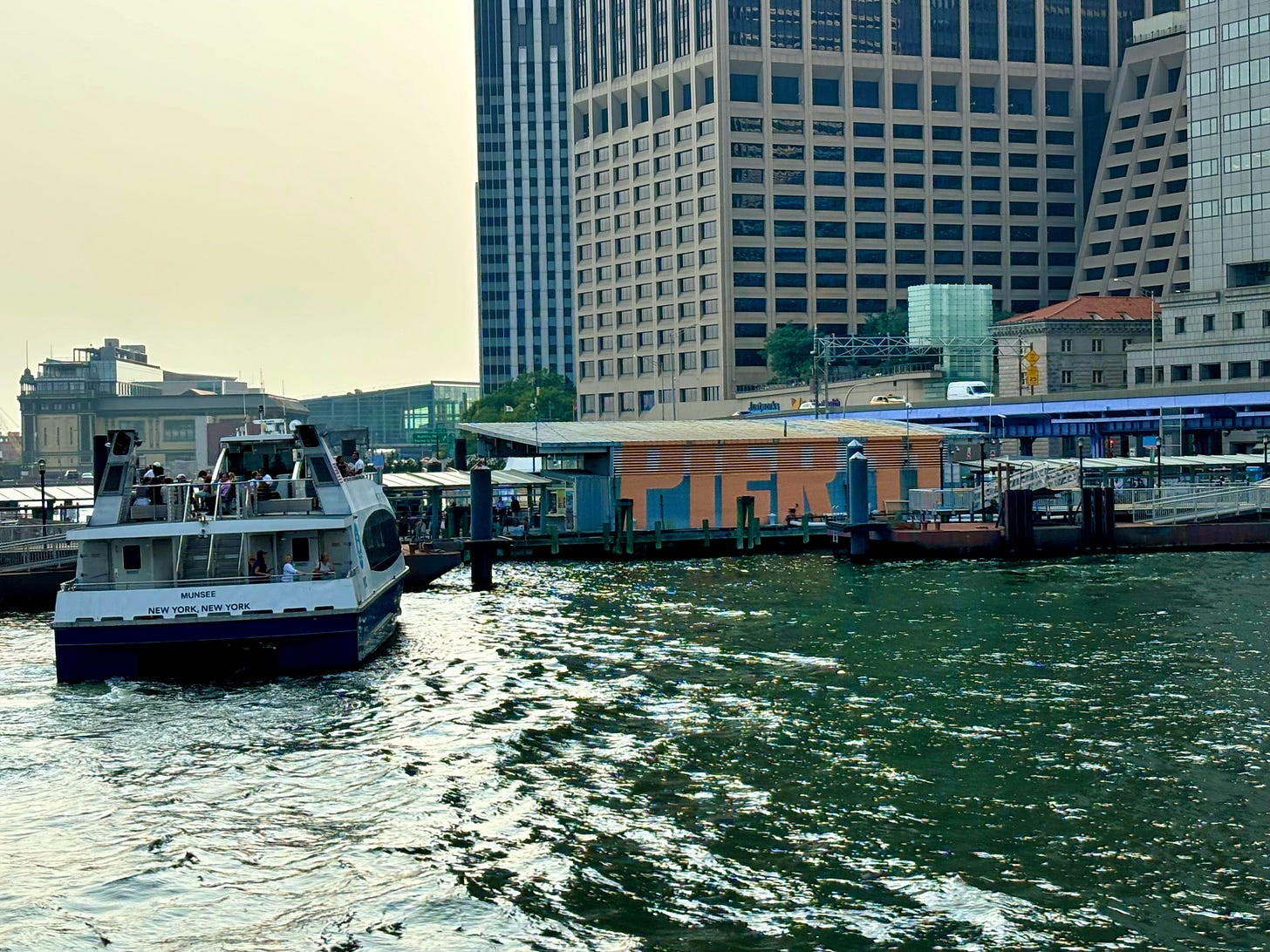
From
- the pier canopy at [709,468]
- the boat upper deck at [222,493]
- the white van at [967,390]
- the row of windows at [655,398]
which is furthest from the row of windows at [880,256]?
the boat upper deck at [222,493]

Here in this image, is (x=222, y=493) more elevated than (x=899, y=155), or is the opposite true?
(x=899, y=155)

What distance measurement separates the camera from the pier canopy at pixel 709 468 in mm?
77938

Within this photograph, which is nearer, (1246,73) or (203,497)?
(203,497)

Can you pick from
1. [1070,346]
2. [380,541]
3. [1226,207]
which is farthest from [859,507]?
[1070,346]

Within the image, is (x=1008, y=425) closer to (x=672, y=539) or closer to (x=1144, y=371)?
(x=1144, y=371)

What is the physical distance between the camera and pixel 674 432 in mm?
83375

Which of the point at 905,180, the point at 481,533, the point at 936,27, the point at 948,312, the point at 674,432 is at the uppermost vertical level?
the point at 936,27

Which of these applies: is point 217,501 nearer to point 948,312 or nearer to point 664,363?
point 948,312

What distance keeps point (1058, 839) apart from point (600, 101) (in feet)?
604

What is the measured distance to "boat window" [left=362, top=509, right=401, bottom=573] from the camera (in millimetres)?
44731

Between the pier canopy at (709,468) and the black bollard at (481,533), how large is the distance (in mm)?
12698

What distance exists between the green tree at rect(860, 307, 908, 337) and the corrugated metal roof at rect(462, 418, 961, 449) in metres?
85.3

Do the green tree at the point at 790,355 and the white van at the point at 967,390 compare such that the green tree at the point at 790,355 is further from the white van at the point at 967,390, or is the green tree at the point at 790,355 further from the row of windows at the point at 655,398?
the white van at the point at 967,390

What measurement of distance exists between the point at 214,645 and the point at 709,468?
4457 cm
